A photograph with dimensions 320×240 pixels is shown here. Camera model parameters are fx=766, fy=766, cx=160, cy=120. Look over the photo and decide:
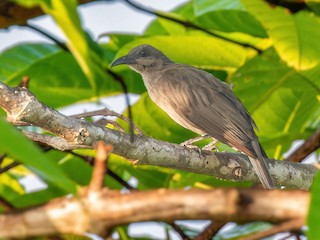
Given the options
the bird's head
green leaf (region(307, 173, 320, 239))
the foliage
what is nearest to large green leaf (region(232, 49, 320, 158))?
the foliage

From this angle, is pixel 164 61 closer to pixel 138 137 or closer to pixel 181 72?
pixel 181 72

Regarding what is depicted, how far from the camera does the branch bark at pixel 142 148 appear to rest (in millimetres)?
2744

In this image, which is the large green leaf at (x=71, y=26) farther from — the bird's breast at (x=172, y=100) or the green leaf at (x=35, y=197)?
the bird's breast at (x=172, y=100)

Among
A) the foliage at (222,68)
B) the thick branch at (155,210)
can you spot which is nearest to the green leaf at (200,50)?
the foliage at (222,68)

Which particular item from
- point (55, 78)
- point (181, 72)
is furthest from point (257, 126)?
point (55, 78)

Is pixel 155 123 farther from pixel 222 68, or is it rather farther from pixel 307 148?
pixel 307 148

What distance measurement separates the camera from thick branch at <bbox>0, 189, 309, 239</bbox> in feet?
3.75

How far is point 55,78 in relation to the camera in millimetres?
4586

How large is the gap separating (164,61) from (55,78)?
1628mm

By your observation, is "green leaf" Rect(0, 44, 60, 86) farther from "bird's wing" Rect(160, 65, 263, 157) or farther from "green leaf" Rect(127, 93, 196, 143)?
"bird's wing" Rect(160, 65, 263, 157)

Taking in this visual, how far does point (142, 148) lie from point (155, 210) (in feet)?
6.07

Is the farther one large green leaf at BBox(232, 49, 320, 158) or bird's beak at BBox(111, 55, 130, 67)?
bird's beak at BBox(111, 55, 130, 67)

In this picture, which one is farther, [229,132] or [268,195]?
[229,132]

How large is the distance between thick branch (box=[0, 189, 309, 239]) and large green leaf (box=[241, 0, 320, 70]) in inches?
124
